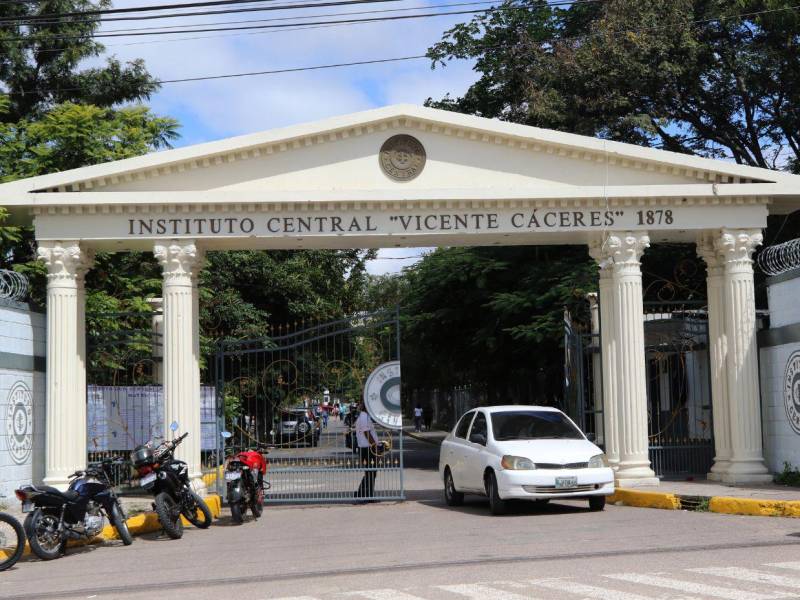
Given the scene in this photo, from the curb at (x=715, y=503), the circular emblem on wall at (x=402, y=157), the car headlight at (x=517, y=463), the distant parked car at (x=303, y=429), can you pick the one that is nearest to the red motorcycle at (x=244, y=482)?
the distant parked car at (x=303, y=429)

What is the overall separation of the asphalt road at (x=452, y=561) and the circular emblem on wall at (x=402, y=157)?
5947mm

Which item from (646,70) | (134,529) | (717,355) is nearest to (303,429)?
(134,529)

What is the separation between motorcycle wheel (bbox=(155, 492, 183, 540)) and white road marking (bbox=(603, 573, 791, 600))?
6.64 metres

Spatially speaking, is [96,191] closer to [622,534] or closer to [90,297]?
[90,297]

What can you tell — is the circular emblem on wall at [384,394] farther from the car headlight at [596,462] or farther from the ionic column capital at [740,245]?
the ionic column capital at [740,245]

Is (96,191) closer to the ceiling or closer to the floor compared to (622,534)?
closer to the ceiling

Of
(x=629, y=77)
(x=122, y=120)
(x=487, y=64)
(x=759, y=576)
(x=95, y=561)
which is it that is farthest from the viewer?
(x=487, y=64)

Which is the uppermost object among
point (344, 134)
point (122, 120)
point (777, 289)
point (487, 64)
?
point (487, 64)

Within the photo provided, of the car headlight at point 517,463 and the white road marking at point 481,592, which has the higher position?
the car headlight at point 517,463

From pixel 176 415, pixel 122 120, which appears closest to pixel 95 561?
A: pixel 176 415

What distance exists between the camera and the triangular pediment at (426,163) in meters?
18.2

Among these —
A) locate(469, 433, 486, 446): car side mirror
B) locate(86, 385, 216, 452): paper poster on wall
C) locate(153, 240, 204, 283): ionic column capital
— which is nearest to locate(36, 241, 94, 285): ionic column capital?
locate(153, 240, 204, 283): ionic column capital

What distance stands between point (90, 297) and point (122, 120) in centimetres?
565

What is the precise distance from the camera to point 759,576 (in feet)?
30.0
